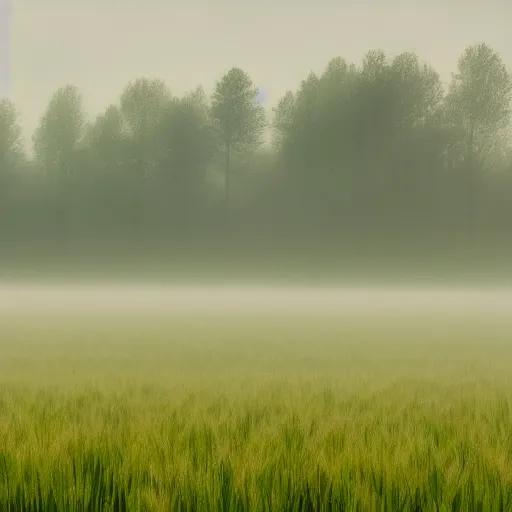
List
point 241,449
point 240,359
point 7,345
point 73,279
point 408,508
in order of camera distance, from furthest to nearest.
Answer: point 73,279 → point 7,345 → point 240,359 → point 241,449 → point 408,508

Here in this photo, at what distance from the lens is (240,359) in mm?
14297

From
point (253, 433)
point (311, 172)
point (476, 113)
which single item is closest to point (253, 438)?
point (253, 433)

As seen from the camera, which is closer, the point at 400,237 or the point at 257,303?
the point at 257,303

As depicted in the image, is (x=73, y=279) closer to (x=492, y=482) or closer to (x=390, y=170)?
(x=390, y=170)

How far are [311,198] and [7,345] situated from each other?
1466 inches

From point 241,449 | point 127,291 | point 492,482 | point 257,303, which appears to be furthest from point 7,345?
point 127,291

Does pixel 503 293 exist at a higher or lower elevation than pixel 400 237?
lower

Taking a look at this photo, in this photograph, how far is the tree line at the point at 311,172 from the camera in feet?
173

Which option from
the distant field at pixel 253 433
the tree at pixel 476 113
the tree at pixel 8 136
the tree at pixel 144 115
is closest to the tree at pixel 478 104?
the tree at pixel 476 113

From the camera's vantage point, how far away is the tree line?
52781 mm

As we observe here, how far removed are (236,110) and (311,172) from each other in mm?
7096

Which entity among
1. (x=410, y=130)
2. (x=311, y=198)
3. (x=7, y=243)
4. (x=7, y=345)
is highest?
(x=410, y=130)

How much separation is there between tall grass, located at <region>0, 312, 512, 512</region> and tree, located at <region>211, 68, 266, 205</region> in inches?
1620

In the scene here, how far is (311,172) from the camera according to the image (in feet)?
173
